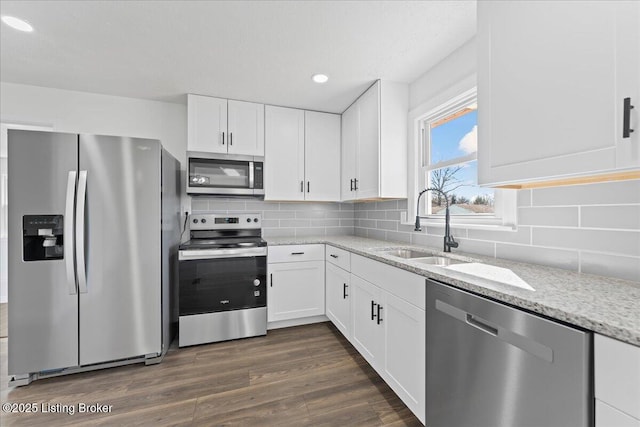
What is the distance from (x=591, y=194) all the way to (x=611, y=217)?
12 centimetres

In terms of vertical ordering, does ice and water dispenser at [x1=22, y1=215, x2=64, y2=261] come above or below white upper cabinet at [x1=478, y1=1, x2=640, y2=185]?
below

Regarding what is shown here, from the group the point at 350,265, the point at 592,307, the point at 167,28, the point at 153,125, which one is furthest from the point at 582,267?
the point at 153,125

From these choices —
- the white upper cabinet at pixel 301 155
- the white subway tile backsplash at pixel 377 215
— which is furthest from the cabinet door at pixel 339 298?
the white upper cabinet at pixel 301 155

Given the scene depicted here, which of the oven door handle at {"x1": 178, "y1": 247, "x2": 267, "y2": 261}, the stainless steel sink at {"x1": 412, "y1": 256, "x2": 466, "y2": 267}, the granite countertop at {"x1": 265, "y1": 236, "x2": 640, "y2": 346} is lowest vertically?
the oven door handle at {"x1": 178, "y1": 247, "x2": 267, "y2": 261}

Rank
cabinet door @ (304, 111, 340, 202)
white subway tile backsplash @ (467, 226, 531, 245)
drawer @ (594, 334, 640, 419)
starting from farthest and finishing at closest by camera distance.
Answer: cabinet door @ (304, 111, 340, 202) → white subway tile backsplash @ (467, 226, 531, 245) → drawer @ (594, 334, 640, 419)

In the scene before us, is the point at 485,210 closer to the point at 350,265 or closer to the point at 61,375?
the point at 350,265

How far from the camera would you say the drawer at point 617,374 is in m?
0.61

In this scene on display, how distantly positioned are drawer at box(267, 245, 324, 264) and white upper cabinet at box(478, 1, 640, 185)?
5.61ft

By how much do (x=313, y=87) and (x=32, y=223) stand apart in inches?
92.1

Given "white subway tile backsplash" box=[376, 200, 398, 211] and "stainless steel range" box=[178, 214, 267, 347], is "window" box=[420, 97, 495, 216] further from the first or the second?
"stainless steel range" box=[178, 214, 267, 347]

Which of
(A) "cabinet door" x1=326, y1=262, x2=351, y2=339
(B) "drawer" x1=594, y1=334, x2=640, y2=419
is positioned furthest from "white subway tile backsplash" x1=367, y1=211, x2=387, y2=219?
(B) "drawer" x1=594, y1=334, x2=640, y2=419

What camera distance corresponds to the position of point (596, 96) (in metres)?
0.85

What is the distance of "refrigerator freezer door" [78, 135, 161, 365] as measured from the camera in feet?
6.21

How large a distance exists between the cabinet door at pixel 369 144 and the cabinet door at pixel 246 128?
1035 millimetres
